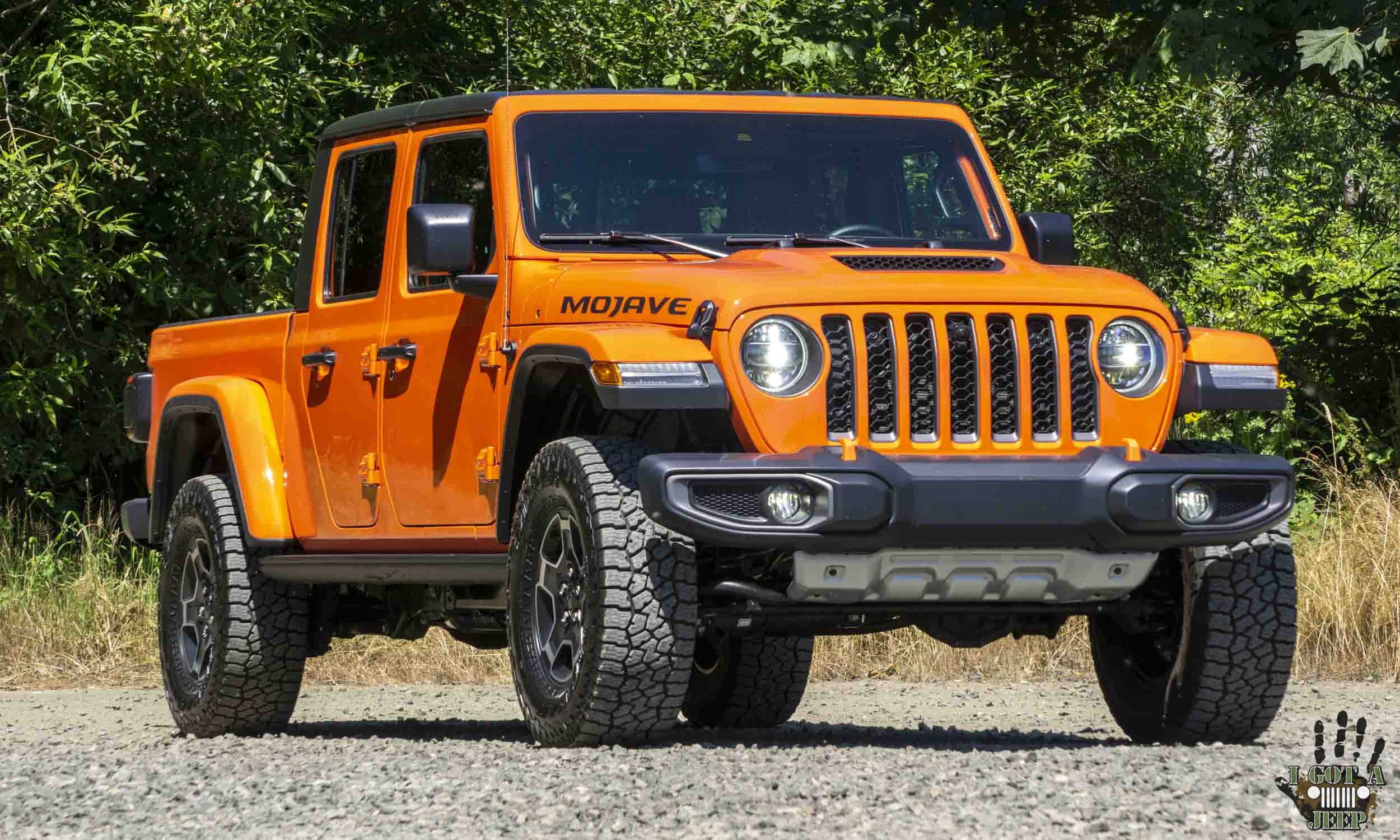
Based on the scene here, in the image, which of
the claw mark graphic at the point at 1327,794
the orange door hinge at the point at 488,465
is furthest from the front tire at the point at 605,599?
the claw mark graphic at the point at 1327,794

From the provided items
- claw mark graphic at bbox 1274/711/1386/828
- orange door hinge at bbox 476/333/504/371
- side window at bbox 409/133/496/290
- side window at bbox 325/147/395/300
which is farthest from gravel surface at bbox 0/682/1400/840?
side window at bbox 325/147/395/300

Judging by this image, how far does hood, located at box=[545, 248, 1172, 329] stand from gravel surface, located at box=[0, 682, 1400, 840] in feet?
4.10

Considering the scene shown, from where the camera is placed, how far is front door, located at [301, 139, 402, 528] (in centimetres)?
783

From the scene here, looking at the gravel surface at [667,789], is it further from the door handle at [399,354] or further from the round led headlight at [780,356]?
the door handle at [399,354]

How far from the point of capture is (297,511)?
8242 mm

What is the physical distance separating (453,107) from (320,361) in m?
1.11

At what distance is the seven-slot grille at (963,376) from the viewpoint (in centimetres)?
616

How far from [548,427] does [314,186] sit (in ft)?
6.99

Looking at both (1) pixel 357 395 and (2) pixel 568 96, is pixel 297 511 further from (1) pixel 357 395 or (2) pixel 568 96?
(2) pixel 568 96

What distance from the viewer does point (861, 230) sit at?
7.41m

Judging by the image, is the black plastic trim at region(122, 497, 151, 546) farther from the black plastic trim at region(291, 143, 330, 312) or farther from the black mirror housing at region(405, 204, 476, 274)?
the black mirror housing at region(405, 204, 476, 274)

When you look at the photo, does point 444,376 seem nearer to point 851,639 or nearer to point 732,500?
point 732,500

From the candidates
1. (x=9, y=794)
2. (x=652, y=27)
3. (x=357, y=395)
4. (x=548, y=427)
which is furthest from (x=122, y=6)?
(x=9, y=794)

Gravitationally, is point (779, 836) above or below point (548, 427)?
below
